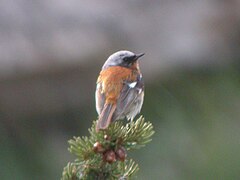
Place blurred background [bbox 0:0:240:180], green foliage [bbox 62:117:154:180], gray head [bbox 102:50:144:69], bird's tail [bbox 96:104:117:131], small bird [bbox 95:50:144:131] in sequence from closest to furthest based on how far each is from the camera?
green foliage [bbox 62:117:154:180]
bird's tail [bbox 96:104:117:131]
small bird [bbox 95:50:144:131]
gray head [bbox 102:50:144:69]
blurred background [bbox 0:0:240:180]

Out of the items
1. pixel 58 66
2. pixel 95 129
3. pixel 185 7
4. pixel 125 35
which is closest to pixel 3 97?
pixel 58 66

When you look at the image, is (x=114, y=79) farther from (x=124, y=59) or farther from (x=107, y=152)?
(x=107, y=152)

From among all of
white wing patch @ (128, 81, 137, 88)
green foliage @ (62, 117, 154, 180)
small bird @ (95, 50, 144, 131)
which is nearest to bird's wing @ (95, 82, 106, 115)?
small bird @ (95, 50, 144, 131)

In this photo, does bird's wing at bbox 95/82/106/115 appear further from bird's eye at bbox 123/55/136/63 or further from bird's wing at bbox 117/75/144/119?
bird's eye at bbox 123/55/136/63

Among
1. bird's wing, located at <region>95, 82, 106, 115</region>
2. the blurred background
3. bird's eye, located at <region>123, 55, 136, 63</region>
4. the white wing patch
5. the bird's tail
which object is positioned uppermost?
the blurred background

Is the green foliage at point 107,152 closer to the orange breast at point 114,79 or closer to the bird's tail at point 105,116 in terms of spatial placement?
the bird's tail at point 105,116

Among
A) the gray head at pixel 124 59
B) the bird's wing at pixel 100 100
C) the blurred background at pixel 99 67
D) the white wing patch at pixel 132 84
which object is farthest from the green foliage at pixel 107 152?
the blurred background at pixel 99 67

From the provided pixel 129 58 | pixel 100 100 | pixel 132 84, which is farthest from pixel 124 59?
pixel 100 100

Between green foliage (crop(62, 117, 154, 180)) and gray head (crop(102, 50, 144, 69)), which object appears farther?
gray head (crop(102, 50, 144, 69))

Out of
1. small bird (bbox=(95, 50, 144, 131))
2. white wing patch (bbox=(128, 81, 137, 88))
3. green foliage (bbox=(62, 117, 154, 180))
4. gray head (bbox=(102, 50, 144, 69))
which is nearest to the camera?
green foliage (bbox=(62, 117, 154, 180))
